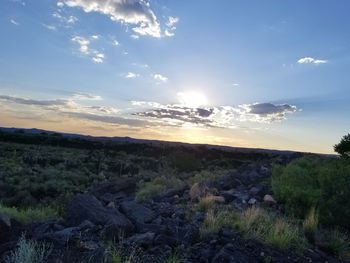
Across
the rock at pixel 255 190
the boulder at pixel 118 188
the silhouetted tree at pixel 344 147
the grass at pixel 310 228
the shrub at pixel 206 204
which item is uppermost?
the silhouetted tree at pixel 344 147

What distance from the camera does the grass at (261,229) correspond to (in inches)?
345

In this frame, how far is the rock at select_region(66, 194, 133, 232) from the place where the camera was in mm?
9141

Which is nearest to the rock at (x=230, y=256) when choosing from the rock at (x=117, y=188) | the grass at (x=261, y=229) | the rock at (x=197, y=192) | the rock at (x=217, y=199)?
the grass at (x=261, y=229)

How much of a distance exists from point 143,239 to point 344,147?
1874cm

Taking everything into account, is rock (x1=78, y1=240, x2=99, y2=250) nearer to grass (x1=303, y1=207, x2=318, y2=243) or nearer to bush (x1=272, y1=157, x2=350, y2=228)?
grass (x1=303, y1=207, x2=318, y2=243)

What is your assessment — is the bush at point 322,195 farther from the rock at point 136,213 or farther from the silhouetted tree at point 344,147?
the silhouetted tree at point 344,147

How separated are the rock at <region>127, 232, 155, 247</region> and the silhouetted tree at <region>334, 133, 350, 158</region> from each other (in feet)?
57.7

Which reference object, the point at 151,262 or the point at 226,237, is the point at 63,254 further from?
the point at 226,237

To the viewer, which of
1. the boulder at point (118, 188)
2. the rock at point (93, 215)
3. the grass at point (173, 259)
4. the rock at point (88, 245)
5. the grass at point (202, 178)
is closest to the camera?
the grass at point (173, 259)

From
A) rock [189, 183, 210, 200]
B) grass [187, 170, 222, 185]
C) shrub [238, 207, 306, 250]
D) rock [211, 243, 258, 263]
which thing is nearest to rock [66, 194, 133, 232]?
rock [211, 243, 258, 263]

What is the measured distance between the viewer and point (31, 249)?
6.21 m

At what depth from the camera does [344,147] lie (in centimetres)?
2402

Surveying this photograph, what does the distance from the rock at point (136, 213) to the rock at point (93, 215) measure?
391 millimetres

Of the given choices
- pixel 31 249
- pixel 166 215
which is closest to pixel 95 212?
pixel 166 215
